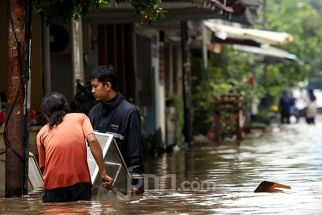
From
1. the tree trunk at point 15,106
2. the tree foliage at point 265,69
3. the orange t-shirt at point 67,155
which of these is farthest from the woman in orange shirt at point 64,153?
the tree foliage at point 265,69

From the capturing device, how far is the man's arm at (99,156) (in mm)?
11180

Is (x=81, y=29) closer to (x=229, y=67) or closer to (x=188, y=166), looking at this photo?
(x=188, y=166)

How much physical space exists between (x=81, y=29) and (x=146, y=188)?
7575mm

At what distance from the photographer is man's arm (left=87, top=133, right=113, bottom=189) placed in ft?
36.7

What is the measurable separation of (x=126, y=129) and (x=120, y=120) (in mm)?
108

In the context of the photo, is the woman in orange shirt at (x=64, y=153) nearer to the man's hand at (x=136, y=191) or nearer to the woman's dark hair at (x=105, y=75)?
the woman's dark hair at (x=105, y=75)

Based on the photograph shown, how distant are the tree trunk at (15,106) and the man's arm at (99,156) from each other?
8.33ft

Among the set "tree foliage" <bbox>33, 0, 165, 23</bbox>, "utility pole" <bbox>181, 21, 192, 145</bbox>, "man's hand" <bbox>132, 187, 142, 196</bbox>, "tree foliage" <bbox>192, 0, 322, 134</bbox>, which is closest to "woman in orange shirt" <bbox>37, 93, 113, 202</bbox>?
"man's hand" <bbox>132, 187, 142, 196</bbox>

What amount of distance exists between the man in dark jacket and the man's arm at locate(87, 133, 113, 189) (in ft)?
1.82

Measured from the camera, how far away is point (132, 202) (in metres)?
12.4

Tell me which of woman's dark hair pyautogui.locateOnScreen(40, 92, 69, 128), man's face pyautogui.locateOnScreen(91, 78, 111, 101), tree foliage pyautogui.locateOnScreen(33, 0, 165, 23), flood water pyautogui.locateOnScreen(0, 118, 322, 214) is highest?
tree foliage pyautogui.locateOnScreen(33, 0, 165, 23)

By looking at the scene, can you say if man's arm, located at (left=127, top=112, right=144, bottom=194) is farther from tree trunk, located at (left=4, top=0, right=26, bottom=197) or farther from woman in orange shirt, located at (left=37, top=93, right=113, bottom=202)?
tree trunk, located at (left=4, top=0, right=26, bottom=197)

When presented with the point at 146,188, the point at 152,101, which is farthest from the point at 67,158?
the point at 152,101

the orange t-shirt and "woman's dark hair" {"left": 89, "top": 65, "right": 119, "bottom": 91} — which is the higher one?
"woman's dark hair" {"left": 89, "top": 65, "right": 119, "bottom": 91}
